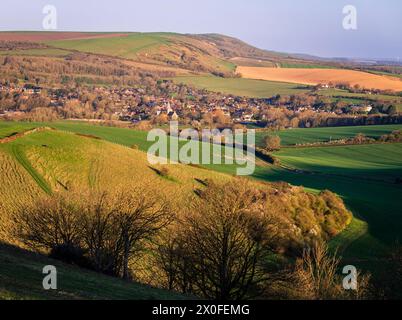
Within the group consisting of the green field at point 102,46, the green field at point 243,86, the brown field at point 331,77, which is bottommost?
the green field at point 243,86

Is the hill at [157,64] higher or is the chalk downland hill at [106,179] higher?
the hill at [157,64]

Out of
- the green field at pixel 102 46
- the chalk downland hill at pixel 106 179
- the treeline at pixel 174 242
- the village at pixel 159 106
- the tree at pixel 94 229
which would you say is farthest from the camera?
the green field at pixel 102 46

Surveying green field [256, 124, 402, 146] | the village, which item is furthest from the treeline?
the village

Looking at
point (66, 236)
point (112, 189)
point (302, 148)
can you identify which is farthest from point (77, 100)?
point (66, 236)

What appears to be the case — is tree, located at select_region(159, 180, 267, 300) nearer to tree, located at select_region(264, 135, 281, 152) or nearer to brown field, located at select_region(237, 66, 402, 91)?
tree, located at select_region(264, 135, 281, 152)

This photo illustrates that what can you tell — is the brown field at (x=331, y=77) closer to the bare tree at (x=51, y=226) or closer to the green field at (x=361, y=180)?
the green field at (x=361, y=180)

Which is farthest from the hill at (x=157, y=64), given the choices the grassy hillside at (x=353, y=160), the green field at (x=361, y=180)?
the green field at (x=361, y=180)

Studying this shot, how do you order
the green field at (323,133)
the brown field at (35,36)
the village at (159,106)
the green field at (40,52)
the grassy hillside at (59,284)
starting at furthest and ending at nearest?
the brown field at (35,36)
the green field at (40,52)
the village at (159,106)
the green field at (323,133)
the grassy hillside at (59,284)

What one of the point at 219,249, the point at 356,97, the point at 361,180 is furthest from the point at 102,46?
the point at 219,249
